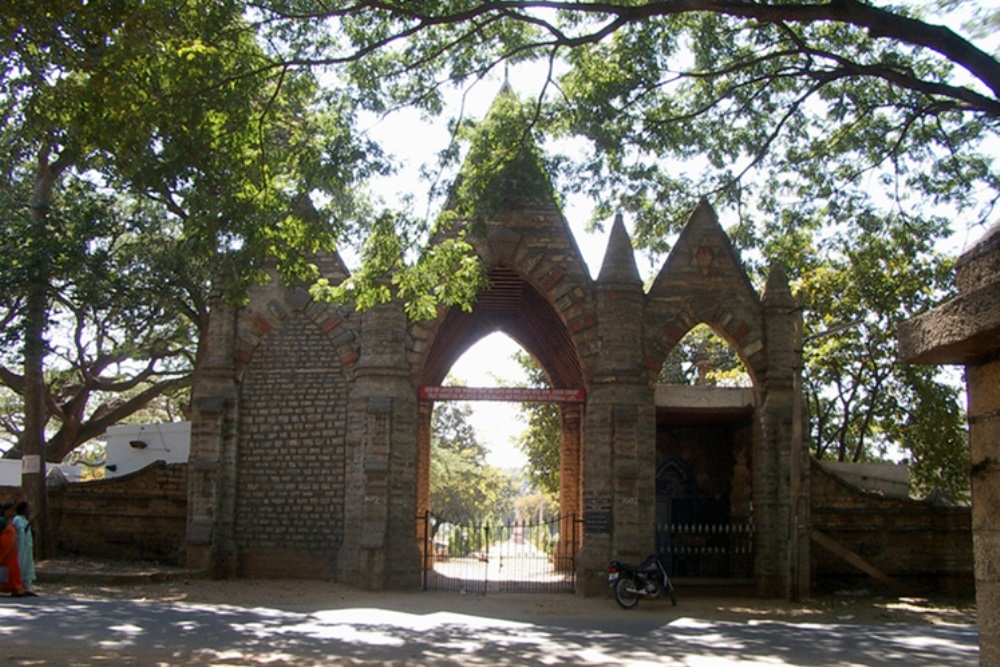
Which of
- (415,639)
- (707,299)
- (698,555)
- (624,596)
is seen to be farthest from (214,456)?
(698,555)

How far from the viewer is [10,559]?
14.6 metres

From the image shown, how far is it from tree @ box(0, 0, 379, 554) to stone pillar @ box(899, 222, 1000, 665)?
27.7 ft

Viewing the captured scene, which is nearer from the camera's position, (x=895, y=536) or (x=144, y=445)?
(x=895, y=536)

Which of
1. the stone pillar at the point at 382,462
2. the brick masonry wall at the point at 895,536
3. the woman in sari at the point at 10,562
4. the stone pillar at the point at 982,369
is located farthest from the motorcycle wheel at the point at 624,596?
the stone pillar at the point at 982,369

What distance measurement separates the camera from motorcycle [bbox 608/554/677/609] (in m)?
16.3

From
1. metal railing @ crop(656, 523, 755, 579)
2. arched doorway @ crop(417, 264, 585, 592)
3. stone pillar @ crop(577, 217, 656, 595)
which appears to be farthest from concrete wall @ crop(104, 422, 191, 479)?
metal railing @ crop(656, 523, 755, 579)

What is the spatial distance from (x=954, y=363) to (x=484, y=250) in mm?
14635

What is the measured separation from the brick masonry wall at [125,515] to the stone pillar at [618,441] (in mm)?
8170

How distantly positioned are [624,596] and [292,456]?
6.88 m

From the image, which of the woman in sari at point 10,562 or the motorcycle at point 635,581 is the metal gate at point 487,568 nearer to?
the motorcycle at point 635,581

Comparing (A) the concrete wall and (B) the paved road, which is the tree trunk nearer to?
(A) the concrete wall

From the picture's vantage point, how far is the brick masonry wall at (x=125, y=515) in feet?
65.6

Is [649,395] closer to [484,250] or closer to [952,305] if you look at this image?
[484,250]

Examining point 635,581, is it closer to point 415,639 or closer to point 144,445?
point 415,639
